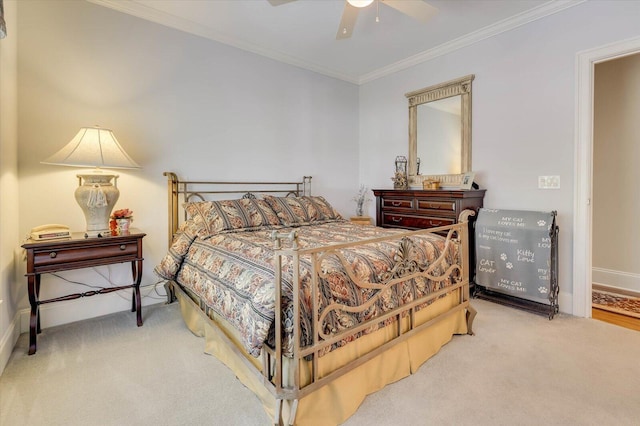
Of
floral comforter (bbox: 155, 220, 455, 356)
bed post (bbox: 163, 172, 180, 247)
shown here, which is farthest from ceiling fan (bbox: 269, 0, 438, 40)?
bed post (bbox: 163, 172, 180, 247)

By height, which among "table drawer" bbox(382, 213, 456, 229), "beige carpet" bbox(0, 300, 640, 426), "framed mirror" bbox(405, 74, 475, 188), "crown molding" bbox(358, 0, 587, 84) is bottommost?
"beige carpet" bbox(0, 300, 640, 426)

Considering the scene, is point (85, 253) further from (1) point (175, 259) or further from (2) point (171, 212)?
(2) point (171, 212)

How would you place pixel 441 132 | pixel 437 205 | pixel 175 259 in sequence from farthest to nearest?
pixel 441 132, pixel 437 205, pixel 175 259

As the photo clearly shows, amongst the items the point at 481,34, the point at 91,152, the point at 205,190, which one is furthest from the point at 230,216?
the point at 481,34

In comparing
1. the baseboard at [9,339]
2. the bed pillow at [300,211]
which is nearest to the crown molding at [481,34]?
the bed pillow at [300,211]

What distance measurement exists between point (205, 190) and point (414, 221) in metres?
2.51

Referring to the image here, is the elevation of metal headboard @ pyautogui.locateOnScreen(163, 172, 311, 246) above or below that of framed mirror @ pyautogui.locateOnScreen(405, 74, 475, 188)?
below

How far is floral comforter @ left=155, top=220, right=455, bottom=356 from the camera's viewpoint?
1.48 m

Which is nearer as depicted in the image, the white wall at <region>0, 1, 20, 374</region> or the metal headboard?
the white wall at <region>0, 1, 20, 374</region>

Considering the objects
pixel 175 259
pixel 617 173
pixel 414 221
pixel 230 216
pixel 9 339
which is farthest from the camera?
pixel 414 221

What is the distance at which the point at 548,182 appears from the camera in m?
3.05

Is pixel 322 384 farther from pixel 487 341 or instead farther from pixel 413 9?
pixel 413 9

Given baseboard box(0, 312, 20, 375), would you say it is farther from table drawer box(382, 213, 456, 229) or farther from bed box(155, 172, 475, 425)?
table drawer box(382, 213, 456, 229)

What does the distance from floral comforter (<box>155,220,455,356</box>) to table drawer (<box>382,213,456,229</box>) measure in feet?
3.59
